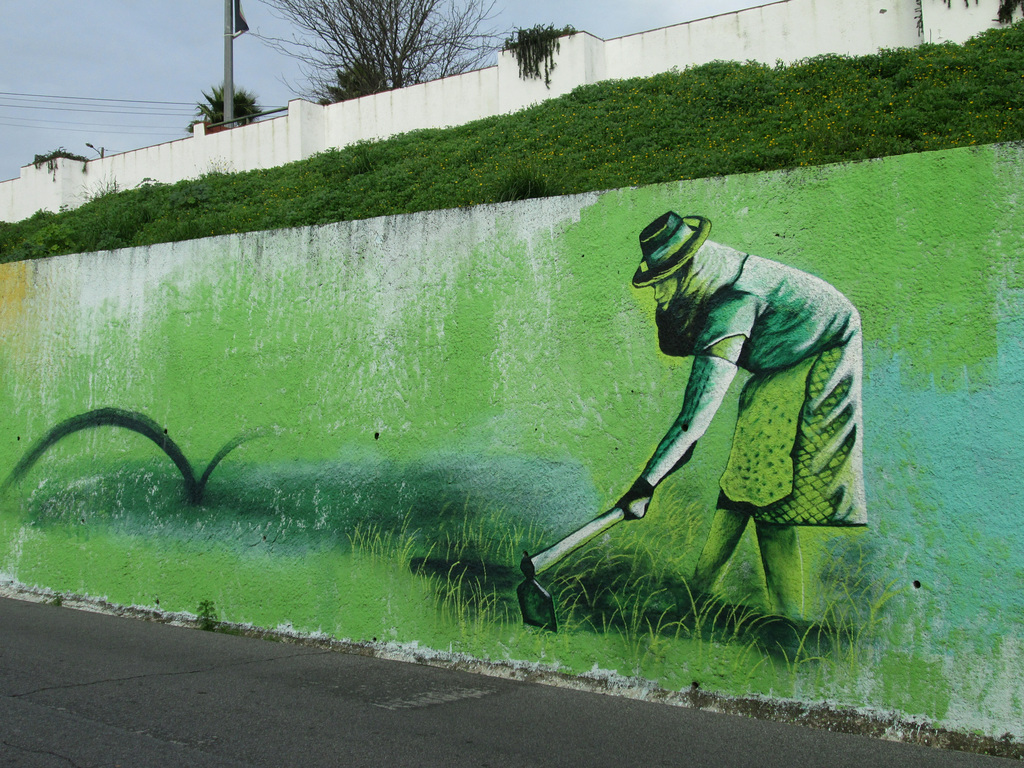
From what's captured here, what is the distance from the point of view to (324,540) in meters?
6.38

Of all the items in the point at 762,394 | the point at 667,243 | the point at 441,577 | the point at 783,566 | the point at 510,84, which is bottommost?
the point at 441,577

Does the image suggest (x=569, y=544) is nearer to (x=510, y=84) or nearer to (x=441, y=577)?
(x=441, y=577)

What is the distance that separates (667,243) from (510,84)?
10.3m

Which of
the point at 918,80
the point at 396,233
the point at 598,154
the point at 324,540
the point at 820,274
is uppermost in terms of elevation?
the point at 918,80

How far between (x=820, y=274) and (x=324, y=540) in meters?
4.25

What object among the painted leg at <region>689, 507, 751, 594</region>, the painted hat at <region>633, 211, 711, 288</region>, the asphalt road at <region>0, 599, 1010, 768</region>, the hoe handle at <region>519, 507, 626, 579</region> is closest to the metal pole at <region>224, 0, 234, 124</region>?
the asphalt road at <region>0, 599, 1010, 768</region>

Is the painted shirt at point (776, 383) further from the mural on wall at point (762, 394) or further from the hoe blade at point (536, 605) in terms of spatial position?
the hoe blade at point (536, 605)

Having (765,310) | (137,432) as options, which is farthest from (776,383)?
(137,432)

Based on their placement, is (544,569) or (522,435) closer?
(544,569)

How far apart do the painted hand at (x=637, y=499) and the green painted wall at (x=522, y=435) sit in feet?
0.17

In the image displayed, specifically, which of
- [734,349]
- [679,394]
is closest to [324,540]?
[679,394]

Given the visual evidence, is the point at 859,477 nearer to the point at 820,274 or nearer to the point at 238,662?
the point at 820,274

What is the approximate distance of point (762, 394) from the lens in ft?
15.7

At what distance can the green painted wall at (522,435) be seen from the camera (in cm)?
426
